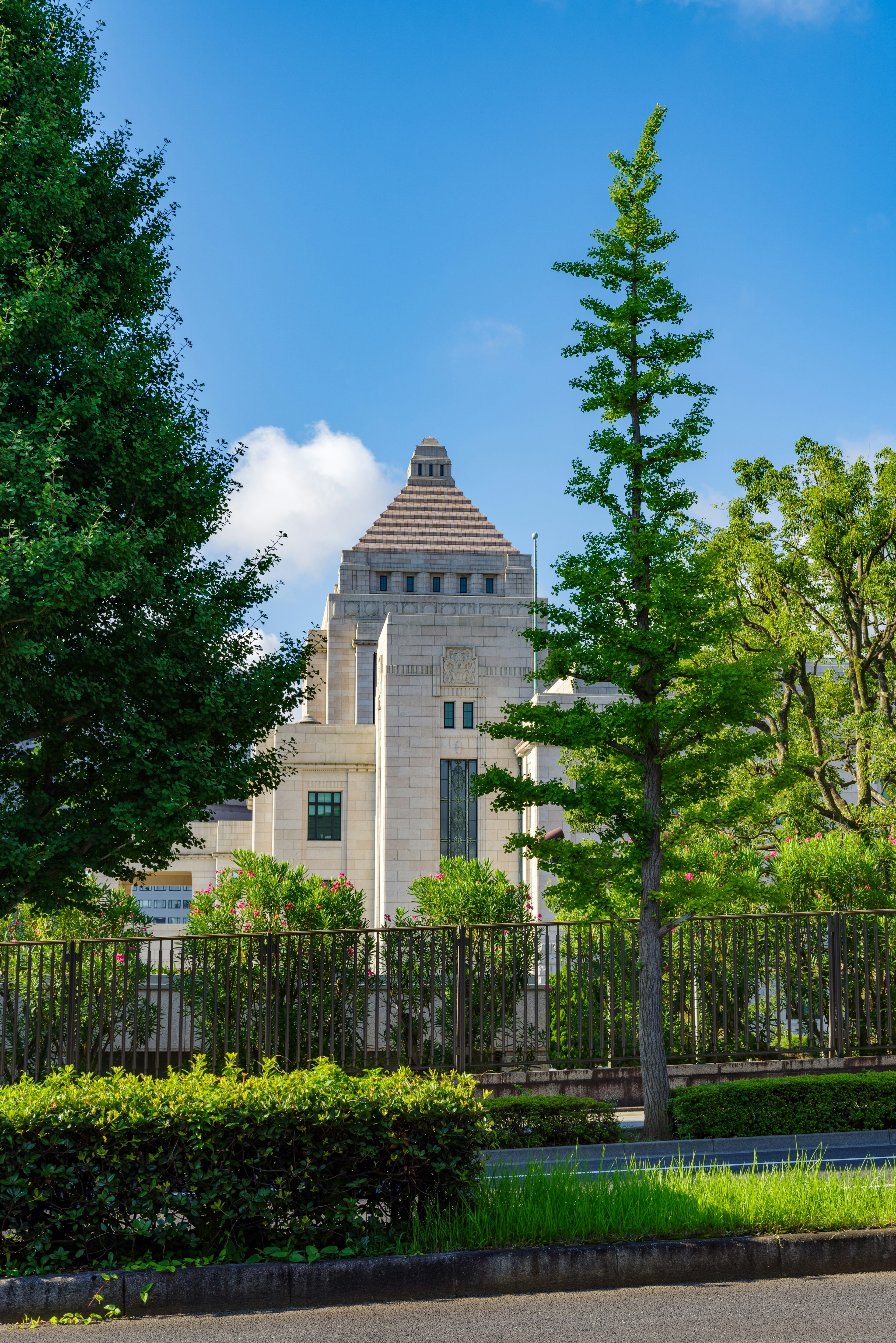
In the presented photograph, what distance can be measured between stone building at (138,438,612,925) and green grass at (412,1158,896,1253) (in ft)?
64.3

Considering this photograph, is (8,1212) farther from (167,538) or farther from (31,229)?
(31,229)

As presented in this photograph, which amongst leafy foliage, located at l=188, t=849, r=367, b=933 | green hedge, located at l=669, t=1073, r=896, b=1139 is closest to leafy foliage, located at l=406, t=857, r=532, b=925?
leafy foliage, located at l=188, t=849, r=367, b=933

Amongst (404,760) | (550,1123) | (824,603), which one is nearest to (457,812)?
(404,760)

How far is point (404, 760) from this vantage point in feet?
108

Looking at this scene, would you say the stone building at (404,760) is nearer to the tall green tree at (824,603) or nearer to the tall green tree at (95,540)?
the tall green tree at (824,603)

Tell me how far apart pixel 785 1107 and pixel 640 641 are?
5.56 meters

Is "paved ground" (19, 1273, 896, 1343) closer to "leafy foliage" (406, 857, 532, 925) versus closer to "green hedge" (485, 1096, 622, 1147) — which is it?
"green hedge" (485, 1096, 622, 1147)

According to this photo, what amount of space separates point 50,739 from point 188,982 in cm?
460

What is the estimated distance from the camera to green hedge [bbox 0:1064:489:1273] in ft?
21.0

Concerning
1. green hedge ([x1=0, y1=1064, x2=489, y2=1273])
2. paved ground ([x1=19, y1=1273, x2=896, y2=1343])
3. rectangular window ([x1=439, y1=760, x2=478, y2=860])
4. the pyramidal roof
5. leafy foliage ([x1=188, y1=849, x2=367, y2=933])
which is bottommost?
paved ground ([x1=19, y1=1273, x2=896, y2=1343])

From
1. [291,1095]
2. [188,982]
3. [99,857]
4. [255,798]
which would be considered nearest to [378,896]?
[255,798]

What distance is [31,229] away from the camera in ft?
38.9

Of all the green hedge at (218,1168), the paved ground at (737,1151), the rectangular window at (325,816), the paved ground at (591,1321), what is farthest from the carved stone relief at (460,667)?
the paved ground at (591,1321)

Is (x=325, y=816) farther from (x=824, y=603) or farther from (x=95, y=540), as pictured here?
(x=95, y=540)
